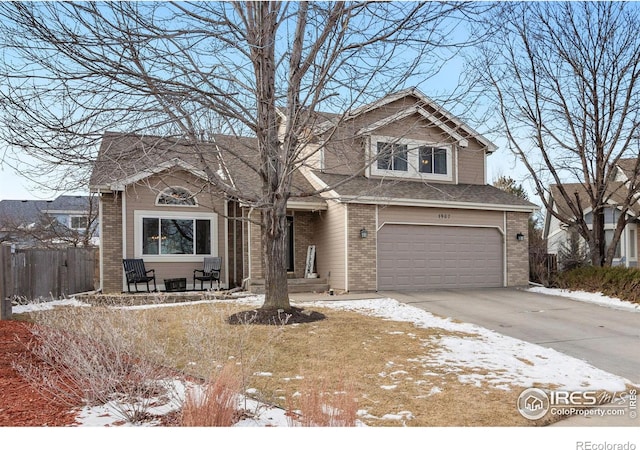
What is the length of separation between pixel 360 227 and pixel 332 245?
1.20 metres

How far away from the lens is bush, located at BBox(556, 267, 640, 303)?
12633 millimetres

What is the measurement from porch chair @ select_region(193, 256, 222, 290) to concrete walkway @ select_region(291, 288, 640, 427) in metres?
2.86

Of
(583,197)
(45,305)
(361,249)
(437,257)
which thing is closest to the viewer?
(45,305)

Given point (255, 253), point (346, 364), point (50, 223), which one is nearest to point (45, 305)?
point (255, 253)

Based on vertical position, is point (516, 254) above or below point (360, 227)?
below

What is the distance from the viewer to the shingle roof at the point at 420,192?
1408 centimetres

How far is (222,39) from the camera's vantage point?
735cm

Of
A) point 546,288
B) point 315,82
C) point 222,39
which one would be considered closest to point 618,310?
point 546,288

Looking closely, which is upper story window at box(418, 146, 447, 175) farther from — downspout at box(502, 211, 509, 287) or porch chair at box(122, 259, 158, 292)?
porch chair at box(122, 259, 158, 292)

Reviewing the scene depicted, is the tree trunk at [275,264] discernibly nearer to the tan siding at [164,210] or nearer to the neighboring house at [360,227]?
the neighboring house at [360,227]

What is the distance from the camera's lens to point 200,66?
291 inches

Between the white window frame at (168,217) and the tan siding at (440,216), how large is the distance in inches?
211

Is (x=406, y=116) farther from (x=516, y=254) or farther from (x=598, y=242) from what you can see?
(x=598, y=242)

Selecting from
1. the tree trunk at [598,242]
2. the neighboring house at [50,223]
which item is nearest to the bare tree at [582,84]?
the tree trunk at [598,242]
